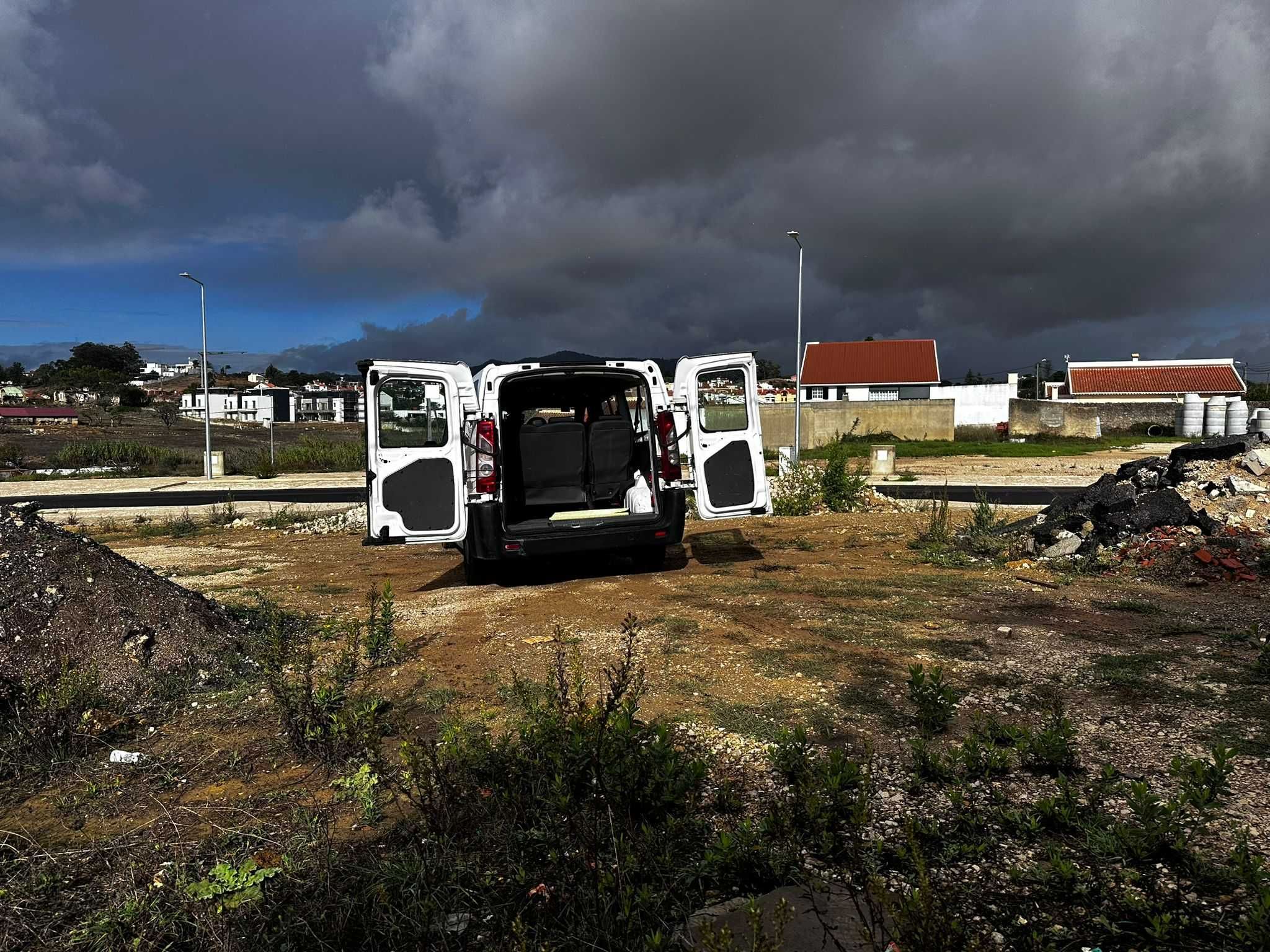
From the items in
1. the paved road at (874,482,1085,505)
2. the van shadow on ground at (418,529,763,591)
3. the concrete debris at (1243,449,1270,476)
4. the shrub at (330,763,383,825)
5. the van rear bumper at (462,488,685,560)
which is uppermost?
the concrete debris at (1243,449,1270,476)

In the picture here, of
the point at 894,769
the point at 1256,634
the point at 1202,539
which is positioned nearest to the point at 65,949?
the point at 894,769

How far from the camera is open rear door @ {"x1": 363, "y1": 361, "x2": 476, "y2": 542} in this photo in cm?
690

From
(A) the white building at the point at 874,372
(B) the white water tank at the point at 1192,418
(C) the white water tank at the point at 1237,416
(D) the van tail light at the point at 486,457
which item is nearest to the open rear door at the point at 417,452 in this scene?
(D) the van tail light at the point at 486,457

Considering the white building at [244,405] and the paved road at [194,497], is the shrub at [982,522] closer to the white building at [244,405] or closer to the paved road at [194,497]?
the paved road at [194,497]

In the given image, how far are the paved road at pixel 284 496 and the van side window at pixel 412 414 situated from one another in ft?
30.9

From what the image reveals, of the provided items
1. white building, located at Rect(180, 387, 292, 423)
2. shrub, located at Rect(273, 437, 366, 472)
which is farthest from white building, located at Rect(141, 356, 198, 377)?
shrub, located at Rect(273, 437, 366, 472)

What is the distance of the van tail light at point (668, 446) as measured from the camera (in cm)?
744

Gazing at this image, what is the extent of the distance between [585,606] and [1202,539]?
6.01m

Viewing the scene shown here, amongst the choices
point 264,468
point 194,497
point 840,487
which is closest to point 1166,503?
point 840,487

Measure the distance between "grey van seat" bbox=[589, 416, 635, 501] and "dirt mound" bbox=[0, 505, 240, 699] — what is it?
383cm

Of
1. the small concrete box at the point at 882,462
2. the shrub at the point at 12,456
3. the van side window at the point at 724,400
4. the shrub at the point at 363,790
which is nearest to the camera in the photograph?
the shrub at the point at 363,790

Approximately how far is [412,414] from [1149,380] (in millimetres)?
67577

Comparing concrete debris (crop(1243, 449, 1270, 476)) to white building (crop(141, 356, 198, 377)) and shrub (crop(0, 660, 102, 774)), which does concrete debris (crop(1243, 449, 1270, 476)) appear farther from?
white building (crop(141, 356, 198, 377))

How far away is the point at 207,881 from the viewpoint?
2.57 metres
